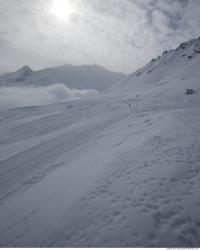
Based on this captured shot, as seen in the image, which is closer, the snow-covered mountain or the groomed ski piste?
the groomed ski piste

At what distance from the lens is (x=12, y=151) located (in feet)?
36.3

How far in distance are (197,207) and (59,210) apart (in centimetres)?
385

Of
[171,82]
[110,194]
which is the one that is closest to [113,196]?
[110,194]

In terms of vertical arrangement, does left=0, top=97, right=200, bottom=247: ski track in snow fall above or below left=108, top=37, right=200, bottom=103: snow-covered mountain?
below

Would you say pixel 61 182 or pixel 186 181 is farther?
pixel 61 182

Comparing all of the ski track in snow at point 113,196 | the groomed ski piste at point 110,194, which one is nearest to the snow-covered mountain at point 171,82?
the groomed ski piste at point 110,194

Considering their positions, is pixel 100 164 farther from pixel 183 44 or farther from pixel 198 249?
pixel 183 44

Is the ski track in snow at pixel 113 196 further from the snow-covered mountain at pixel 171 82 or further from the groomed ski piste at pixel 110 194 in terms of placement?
the snow-covered mountain at pixel 171 82

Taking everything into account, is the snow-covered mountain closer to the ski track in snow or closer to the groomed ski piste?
the groomed ski piste

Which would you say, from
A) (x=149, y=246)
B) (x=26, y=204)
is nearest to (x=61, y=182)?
(x=26, y=204)

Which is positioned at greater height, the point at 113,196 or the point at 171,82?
the point at 171,82

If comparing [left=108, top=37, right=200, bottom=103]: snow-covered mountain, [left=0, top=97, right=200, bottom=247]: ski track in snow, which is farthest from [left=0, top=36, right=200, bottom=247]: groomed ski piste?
[left=108, top=37, right=200, bottom=103]: snow-covered mountain

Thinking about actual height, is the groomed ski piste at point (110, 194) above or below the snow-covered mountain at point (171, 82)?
below

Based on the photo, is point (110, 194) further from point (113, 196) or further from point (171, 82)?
point (171, 82)
